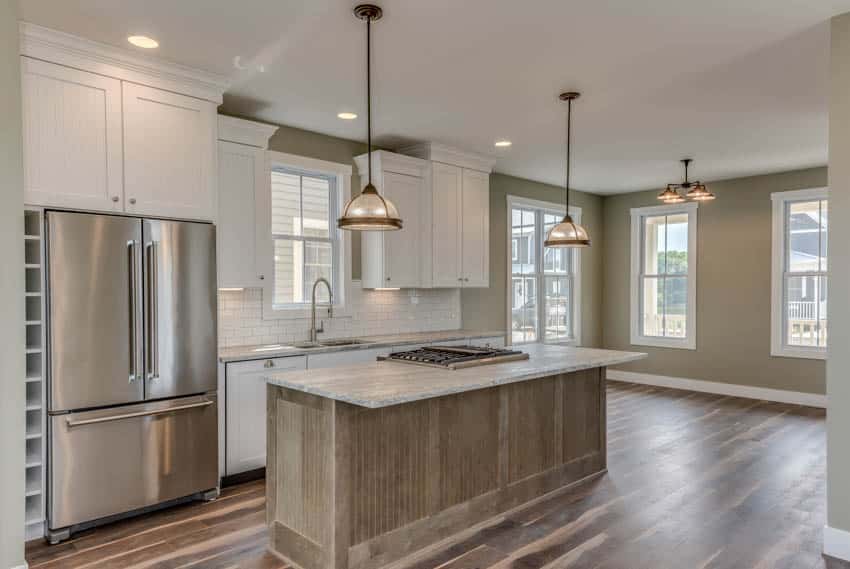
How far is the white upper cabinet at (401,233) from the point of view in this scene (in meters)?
5.17

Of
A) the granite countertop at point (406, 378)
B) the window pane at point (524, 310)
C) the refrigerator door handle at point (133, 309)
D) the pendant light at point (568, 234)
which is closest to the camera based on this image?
the granite countertop at point (406, 378)

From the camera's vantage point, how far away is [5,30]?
2.50 m

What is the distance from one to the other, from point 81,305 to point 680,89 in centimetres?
404

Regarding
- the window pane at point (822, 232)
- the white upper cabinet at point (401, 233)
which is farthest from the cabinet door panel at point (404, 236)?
the window pane at point (822, 232)

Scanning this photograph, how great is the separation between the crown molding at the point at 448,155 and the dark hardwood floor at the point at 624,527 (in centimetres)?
308

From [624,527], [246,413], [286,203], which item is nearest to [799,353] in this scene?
[624,527]

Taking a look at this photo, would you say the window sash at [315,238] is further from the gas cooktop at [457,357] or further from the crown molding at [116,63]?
the gas cooktop at [457,357]

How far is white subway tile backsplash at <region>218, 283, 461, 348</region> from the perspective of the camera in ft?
14.7

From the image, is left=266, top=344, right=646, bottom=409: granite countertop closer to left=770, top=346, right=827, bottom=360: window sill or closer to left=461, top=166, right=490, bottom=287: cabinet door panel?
left=461, top=166, right=490, bottom=287: cabinet door panel

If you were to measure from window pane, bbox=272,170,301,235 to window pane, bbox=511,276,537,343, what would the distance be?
3223 mm

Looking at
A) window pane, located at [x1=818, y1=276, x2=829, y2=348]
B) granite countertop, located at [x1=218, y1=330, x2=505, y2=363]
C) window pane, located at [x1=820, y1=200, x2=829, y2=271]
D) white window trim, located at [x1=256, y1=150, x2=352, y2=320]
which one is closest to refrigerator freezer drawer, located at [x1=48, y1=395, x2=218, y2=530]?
granite countertop, located at [x1=218, y1=330, x2=505, y2=363]

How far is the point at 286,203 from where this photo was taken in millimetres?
4844

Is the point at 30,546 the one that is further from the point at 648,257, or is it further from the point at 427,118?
the point at 648,257

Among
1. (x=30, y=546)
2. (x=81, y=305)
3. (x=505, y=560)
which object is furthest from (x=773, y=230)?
(x=30, y=546)
